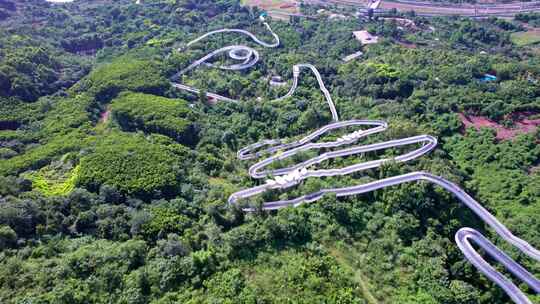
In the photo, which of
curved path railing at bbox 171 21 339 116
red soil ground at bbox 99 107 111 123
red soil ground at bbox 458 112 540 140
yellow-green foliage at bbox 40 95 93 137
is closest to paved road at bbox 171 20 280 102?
curved path railing at bbox 171 21 339 116

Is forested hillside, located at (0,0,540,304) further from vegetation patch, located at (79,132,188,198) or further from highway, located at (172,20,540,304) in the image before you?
highway, located at (172,20,540,304)

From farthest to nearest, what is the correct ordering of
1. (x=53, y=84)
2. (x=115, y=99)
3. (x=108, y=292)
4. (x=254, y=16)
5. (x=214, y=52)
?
(x=254, y=16), (x=214, y=52), (x=53, y=84), (x=115, y=99), (x=108, y=292)

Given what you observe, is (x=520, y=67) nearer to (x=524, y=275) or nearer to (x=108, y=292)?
(x=524, y=275)

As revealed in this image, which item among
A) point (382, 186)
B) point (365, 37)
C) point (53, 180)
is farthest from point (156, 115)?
point (365, 37)

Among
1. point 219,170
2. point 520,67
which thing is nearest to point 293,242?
point 219,170

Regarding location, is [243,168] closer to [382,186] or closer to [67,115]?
[382,186]

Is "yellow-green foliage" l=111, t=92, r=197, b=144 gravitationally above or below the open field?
below
